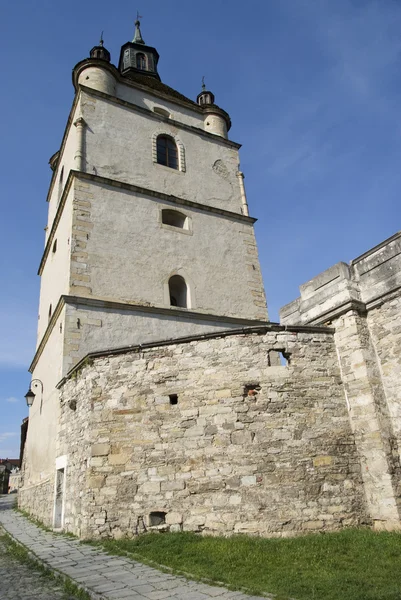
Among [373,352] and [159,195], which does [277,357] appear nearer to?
[373,352]

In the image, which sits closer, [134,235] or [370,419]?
[370,419]

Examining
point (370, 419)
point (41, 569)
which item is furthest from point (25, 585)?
point (370, 419)

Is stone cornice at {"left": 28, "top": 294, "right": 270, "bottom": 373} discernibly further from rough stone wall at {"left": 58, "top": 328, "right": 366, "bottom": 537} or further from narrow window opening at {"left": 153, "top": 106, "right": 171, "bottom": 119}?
narrow window opening at {"left": 153, "top": 106, "right": 171, "bottom": 119}

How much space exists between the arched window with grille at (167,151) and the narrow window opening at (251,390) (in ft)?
34.5

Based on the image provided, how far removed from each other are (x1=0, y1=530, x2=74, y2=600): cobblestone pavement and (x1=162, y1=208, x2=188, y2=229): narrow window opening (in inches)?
421

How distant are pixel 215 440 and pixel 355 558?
253 centimetres

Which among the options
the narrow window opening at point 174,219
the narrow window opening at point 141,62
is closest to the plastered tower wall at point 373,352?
the narrow window opening at point 174,219

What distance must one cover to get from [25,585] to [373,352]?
5916 mm

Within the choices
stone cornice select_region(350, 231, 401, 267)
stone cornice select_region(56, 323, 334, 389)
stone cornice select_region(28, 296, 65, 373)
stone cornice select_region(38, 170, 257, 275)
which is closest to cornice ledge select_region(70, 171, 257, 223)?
stone cornice select_region(38, 170, 257, 275)

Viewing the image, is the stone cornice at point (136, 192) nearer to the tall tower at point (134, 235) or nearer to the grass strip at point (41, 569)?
the tall tower at point (134, 235)

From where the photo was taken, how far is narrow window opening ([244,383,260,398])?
7196 mm

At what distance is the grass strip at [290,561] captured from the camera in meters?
3.97

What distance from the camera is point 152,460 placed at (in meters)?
7.07

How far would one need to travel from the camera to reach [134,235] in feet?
43.4
